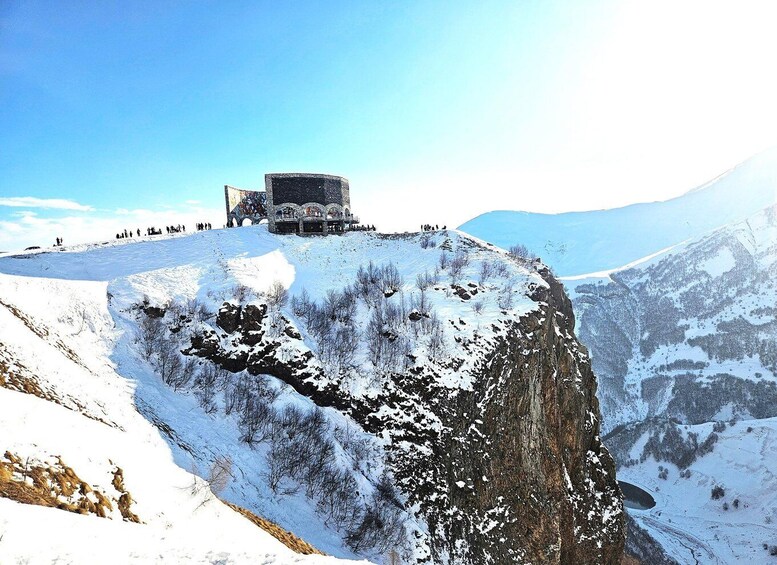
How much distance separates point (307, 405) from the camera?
1061 inches

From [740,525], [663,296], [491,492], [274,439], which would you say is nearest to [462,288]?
[491,492]

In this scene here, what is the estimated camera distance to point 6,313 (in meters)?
18.0

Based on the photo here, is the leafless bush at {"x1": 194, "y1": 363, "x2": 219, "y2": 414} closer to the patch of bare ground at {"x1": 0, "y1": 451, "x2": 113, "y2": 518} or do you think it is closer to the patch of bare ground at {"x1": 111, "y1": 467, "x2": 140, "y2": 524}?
the patch of bare ground at {"x1": 111, "y1": 467, "x2": 140, "y2": 524}

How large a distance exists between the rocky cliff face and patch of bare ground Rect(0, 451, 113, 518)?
1822cm

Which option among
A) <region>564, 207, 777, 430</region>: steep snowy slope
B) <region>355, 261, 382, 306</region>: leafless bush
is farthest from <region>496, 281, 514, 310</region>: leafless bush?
<region>564, 207, 777, 430</region>: steep snowy slope

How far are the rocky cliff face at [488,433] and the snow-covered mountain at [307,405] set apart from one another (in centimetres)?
14

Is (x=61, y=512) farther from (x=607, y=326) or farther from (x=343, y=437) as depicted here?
(x=607, y=326)

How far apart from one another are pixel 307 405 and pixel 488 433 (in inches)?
548

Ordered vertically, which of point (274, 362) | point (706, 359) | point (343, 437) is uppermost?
point (274, 362)

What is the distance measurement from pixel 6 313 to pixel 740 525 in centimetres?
10513

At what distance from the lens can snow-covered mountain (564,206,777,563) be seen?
69.7 metres

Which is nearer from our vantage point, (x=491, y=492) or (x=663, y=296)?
(x=491, y=492)

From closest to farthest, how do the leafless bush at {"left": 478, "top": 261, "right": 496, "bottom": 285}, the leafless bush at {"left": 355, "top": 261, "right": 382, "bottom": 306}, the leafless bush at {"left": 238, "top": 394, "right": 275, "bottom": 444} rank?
the leafless bush at {"left": 238, "top": 394, "right": 275, "bottom": 444} → the leafless bush at {"left": 355, "top": 261, "right": 382, "bottom": 306} → the leafless bush at {"left": 478, "top": 261, "right": 496, "bottom": 285}

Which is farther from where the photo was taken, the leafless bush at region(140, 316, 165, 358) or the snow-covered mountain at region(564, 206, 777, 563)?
the snow-covered mountain at region(564, 206, 777, 563)
